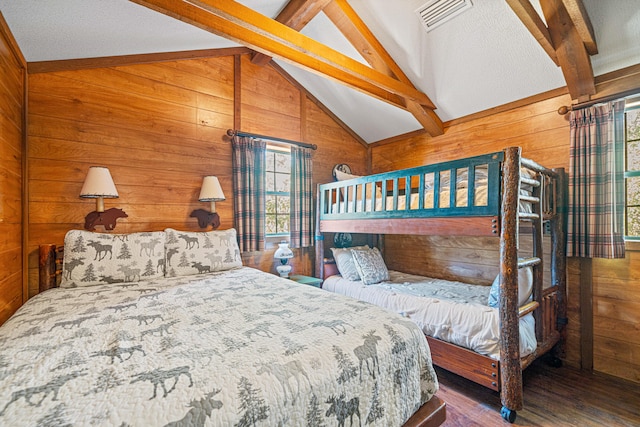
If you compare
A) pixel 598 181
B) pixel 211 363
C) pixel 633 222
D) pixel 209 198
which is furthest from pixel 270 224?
pixel 633 222

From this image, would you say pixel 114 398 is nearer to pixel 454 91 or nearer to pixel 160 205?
pixel 160 205

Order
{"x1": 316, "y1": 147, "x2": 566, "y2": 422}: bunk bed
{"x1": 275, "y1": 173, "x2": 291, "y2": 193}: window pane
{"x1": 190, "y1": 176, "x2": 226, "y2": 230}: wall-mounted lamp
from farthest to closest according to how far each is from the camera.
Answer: {"x1": 275, "y1": 173, "x2": 291, "y2": 193}: window pane < {"x1": 190, "y1": 176, "x2": 226, "y2": 230}: wall-mounted lamp < {"x1": 316, "y1": 147, "x2": 566, "y2": 422}: bunk bed

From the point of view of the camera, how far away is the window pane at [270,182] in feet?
11.0

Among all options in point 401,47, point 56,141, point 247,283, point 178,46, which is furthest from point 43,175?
point 401,47

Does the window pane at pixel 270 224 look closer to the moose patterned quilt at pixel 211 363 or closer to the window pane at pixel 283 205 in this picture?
the window pane at pixel 283 205

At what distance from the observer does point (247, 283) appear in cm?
194

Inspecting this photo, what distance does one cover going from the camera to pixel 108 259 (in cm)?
199

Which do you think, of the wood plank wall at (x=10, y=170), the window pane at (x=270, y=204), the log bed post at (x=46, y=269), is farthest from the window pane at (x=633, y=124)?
the log bed post at (x=46, y=269)

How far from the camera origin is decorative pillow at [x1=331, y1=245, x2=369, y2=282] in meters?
Result: 3.11

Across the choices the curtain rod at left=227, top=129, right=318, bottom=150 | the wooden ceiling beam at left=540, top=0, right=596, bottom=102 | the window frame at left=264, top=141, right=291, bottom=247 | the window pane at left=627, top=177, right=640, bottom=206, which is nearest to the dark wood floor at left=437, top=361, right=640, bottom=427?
the window pane at left=627, top=177, right=640, bottom=206

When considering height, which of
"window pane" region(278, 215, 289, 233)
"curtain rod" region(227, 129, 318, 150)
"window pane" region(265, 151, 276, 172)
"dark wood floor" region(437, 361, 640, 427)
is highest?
"curtain rod" region(227, 129, 318, 150)

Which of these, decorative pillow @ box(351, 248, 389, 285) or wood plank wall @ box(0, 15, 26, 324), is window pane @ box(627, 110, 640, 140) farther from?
wood plank wall @ box(0, 15, 26, 324)

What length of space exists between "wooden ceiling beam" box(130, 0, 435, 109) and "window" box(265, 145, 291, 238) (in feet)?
3.88

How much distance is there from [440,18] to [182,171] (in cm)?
253
